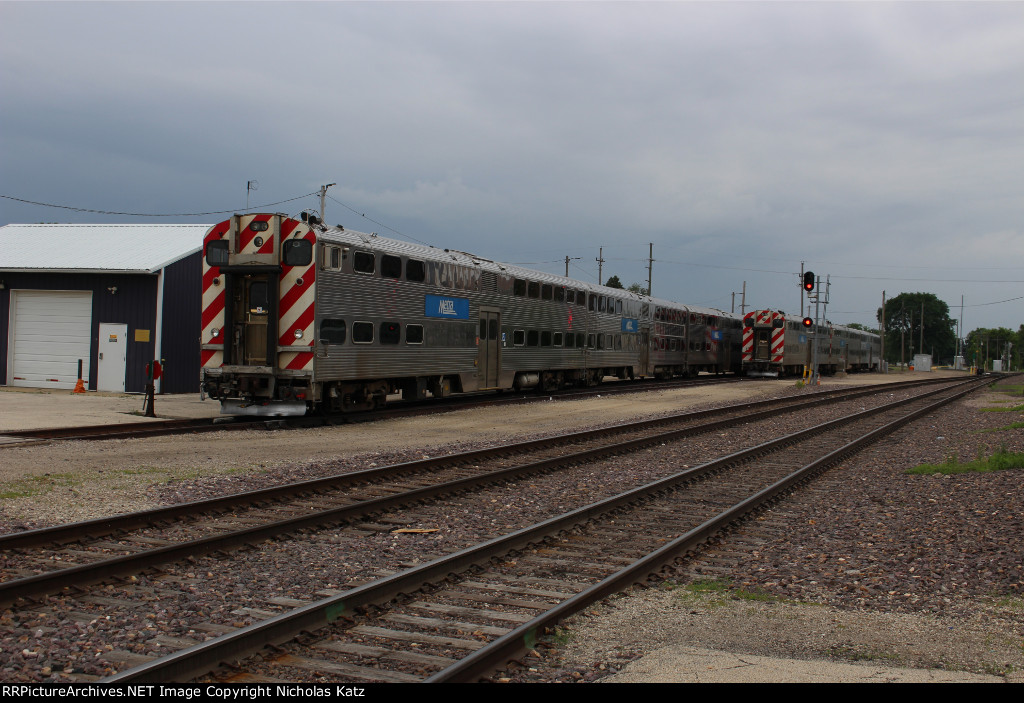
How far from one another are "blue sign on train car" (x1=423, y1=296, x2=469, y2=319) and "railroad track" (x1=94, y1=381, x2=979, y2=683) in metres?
9.75

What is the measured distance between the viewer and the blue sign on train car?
724 inches

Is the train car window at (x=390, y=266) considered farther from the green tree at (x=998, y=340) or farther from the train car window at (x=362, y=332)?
the green tree at (x=998, y=340)

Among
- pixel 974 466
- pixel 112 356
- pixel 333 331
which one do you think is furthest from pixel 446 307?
pixel 974 466

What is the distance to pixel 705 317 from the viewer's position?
41.9 metres

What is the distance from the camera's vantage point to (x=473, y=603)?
548 cm

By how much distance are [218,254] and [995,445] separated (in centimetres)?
1523

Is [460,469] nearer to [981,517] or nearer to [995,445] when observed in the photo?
[981,517]

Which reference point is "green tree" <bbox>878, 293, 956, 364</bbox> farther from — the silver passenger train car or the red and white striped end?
the red and white striped end

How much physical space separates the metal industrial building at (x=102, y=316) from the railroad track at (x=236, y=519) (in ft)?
45.3

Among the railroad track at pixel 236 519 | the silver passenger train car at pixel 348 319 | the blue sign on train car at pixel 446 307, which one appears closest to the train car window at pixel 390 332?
the silver passenger train car at pixel 348 319

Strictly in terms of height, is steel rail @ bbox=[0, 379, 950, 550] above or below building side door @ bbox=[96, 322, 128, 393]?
below

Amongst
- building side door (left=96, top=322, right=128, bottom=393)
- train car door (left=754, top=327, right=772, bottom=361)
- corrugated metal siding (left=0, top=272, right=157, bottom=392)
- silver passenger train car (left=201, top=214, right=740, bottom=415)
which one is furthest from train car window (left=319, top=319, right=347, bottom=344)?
train car door (left=754, top=327, right=772, bottom=361)
